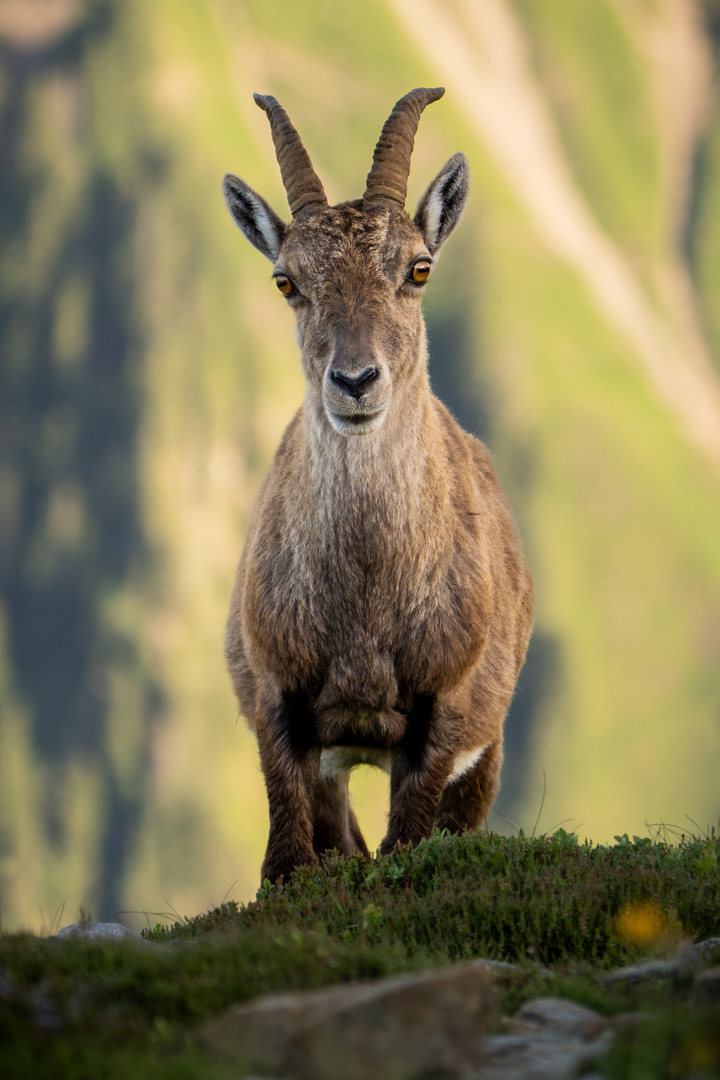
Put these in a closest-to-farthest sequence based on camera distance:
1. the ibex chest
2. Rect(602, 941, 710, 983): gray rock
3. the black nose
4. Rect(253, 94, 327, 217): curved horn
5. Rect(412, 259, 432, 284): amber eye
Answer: Rect(602, 941, 710, 983): gray rock, the black nose, the ibex chest, Rect(412, 259, 432, 284): amber eye, Rect(253, 94, 327, 217): curved horn

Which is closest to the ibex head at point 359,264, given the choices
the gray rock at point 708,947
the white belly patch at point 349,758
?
the white belly patch at point 349,758

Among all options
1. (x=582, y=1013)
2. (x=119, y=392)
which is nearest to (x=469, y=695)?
(x=582, y=1013)

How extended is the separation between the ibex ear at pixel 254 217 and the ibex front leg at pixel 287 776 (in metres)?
3.42

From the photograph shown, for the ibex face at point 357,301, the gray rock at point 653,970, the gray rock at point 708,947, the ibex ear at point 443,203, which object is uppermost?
the ibex ear at point 443,203

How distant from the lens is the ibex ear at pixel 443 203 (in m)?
9.44

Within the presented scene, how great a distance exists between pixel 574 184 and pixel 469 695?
154429 millimetres

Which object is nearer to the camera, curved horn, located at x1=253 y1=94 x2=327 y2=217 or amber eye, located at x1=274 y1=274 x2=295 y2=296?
amber eye, located at x1=274 y1=274 x2=295 y2=296

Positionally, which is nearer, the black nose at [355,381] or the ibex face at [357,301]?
the black nose at [355,381]

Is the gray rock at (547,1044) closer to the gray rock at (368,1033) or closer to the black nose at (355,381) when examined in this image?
the gray rock at (368,1033)

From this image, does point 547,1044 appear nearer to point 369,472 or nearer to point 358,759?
point 369,472

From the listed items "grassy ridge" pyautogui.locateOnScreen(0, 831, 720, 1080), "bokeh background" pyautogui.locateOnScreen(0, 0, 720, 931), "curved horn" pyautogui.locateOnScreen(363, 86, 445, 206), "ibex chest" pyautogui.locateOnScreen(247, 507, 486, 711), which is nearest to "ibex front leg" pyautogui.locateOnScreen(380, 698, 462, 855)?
"ibex chest" pyautogui.locateOnScreen(247, 507, 486, 711)

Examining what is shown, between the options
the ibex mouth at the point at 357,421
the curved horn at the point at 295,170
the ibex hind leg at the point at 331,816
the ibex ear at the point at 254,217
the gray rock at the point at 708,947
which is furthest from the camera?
the ibex hind leg at the point at 331,816

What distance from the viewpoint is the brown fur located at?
8352 mm

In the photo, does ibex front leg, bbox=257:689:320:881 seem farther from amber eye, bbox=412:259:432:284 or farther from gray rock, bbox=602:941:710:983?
gray rock, bbox=602:941:710:983
